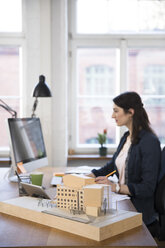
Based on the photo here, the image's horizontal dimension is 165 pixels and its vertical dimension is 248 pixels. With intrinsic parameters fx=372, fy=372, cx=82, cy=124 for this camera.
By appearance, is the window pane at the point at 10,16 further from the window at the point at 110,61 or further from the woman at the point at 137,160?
the woman at the point at 137,160

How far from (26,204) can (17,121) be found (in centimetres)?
104

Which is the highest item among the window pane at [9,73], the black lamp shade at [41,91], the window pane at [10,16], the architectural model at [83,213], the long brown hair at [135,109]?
the window pane at [10,16]

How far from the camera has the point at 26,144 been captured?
2.68 metres

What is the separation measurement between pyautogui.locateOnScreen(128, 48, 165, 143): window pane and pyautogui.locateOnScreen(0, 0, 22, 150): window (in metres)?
1.25

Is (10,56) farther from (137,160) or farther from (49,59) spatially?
(137,160)

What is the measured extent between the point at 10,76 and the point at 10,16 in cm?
65

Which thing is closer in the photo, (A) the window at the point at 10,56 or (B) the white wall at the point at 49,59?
(B) the white wall at the point at 49,59

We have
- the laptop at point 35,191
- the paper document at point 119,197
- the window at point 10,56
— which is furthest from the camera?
the window at point 10,56

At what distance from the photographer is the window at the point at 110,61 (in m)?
4.07

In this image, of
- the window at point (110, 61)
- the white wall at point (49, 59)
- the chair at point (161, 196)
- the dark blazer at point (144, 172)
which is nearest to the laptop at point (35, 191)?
the dark blazer at point (144, 172)

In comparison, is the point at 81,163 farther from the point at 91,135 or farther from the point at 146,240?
the point at 146,240

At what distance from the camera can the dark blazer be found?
2.17 metres

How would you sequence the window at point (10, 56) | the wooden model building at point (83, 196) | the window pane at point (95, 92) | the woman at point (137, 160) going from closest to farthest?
the wooden model building at point (83, 196)
the woman at point (137, 160)
the window at point (10, 56)
the window pane at point (95, 92)

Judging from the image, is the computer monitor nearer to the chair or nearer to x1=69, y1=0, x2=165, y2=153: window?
the chair
